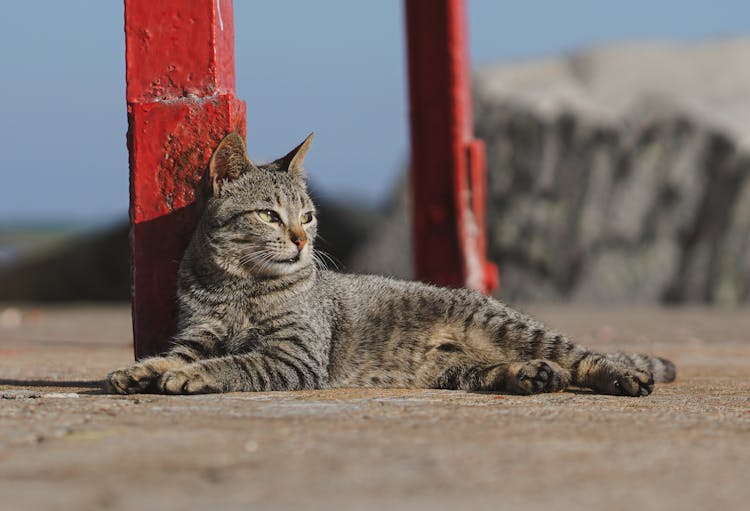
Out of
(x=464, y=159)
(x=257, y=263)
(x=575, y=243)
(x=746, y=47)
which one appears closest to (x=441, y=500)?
(x=257, y=263)

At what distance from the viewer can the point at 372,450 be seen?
2.67 m

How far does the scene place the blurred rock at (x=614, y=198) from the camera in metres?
12.6

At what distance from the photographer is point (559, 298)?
13000 millimetres

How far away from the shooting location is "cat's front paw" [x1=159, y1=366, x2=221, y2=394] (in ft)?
12.8

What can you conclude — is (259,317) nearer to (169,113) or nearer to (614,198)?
(169,113)

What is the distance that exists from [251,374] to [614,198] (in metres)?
9.55

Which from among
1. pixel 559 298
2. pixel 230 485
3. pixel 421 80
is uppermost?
pixel 421 80

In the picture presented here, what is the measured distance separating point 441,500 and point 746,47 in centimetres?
1439

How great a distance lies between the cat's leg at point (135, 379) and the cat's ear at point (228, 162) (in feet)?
2.96

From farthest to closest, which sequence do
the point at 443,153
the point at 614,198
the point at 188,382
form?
the point at 614,198
the point at 443,153
the point at 188,382

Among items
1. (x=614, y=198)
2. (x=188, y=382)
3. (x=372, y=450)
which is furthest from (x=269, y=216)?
(x=614, y=198)

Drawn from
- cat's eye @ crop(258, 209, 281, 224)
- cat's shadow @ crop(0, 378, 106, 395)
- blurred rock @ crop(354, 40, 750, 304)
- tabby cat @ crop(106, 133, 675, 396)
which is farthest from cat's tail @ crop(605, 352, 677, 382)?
blurred rock @ crop(354, 40, 750, 304)

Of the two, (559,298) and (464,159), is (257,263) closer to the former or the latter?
(464,159)

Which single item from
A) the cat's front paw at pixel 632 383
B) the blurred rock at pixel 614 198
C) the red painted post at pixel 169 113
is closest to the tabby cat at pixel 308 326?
the cat's front paw at pixel 632 383
